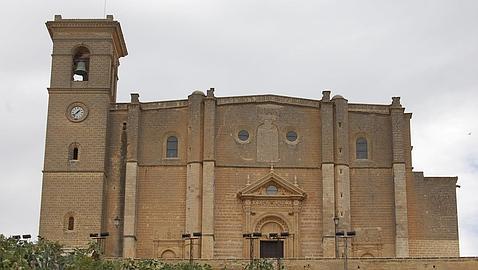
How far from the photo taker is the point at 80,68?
52906mm

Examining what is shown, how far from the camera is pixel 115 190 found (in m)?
51.1

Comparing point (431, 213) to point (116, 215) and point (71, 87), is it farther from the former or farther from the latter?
point (71, 87)

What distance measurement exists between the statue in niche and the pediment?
2.73 ft

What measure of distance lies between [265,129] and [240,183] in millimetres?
2906

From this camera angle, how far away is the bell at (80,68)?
5292 cm

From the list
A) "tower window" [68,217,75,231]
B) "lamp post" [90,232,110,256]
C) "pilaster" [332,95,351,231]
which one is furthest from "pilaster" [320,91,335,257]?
"tower window" [68,217,75,231]

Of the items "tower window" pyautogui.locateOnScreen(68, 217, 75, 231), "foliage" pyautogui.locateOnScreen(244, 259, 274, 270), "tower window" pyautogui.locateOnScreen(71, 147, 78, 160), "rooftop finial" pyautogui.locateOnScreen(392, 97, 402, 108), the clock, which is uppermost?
"rooftop finial" pyautogui.locateOnScreen(392, 97, 402, 108)

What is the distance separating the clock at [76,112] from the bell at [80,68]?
186 centimetres

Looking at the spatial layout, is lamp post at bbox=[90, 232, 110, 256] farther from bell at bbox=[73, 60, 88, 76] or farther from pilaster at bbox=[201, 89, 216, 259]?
bell at bbox=[73, 60, 88, 76]

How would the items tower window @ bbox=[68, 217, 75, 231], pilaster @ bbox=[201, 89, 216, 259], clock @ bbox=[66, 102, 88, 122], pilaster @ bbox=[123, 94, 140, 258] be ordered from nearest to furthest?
pilaster @ bbox=[201, 89, 216, 259] → pilaster @ bbox=[123, 94, 140, 258] → tower window @ bbox=[68, 217, 75, 231] → clock @ bbox=[66, 102, 88, 122]

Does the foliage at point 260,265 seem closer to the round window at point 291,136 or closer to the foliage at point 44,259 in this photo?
the foliage at point 44,259

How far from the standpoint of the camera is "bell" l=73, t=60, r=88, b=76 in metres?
52.9

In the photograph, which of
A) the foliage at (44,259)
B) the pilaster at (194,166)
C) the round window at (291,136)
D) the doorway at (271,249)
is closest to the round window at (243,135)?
the pilaster at (194,166)

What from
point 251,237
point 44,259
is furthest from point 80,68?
point 44,259
